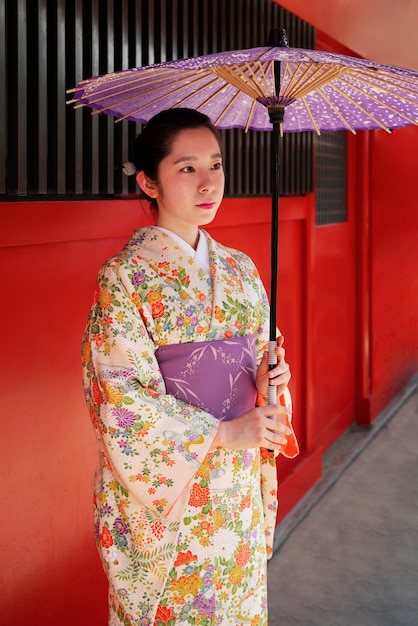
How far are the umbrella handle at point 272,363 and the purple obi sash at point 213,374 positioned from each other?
8 centimetres

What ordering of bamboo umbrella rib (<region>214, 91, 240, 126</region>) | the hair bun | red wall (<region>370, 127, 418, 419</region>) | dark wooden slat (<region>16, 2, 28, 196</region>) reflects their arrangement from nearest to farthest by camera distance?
the hair bun, dark wooden slat (<region>16, 2, 28, 196</region>), bamboo umbrella rib (<region>214, 91, 240, 126</region>), red wall (<region>370, 127, 418, 419</region>)

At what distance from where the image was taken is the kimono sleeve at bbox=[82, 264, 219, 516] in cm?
207

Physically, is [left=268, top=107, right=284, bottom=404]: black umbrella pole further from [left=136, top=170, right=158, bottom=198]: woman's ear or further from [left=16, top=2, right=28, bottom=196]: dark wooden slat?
[left=16, top=2, right=28, bottom=196]: dark wooden slat

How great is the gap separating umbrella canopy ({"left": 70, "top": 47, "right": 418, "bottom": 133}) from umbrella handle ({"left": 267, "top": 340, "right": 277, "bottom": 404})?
62cm

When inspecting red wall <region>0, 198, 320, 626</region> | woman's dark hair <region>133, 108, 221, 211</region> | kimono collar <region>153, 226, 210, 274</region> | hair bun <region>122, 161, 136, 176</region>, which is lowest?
red wall <region>0, 198, 320, 626</region>

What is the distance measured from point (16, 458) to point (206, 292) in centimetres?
80

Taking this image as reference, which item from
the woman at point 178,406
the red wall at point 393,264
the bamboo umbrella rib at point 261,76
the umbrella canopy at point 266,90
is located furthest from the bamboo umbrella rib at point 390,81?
the red wall at point 393,264

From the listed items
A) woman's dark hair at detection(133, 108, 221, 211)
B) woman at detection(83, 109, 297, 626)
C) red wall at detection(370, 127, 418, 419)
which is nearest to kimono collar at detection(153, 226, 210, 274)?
woman at detection(83, 109, 297, 626)

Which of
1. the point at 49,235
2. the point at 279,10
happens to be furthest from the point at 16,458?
the point at 279,10

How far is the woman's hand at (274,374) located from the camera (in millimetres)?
2234

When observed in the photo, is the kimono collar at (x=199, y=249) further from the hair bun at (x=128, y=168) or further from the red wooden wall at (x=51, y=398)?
the red wooden wall at (x=51, y=398)

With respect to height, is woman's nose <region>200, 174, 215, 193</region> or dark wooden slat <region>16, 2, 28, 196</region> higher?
dark wooden slat <region>16, 2, 28, 196</region>

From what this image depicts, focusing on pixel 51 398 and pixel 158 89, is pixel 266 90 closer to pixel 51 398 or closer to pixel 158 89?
pixel 158 89

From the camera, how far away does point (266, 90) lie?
228 cm
